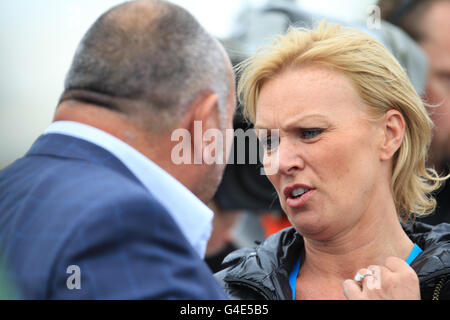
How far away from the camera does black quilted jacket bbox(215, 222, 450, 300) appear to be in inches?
96.2

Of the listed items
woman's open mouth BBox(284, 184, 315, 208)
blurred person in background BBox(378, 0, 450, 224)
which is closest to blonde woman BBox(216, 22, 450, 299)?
woman's open mouth BBox(284, 184, 315, 208)

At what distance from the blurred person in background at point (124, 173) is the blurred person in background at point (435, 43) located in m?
3.02

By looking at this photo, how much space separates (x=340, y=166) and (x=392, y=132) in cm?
31

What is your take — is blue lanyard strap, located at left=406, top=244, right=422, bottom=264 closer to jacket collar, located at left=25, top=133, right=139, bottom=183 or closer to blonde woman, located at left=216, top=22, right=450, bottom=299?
blonde woman, located at left=216, top=22, right=450, bottom=299

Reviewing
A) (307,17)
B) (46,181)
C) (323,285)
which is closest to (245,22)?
(307,17)

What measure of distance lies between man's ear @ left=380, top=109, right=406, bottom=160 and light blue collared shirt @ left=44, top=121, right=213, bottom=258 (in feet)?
3.08

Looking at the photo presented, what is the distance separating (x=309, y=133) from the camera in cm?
262

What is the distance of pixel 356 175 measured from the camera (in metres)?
2.57

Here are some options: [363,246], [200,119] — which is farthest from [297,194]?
[200,119]

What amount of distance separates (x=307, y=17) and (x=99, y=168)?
281 cm

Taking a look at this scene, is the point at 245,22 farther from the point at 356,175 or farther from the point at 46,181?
the point at 46,181

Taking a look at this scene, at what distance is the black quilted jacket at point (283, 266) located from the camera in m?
2.44

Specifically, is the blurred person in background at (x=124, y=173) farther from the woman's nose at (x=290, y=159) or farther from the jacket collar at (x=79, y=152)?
the woman's nose at (x=290, y=159)

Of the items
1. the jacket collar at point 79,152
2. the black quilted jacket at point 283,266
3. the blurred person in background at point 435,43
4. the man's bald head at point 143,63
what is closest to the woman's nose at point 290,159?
the black quilted jacket at point 283,266
